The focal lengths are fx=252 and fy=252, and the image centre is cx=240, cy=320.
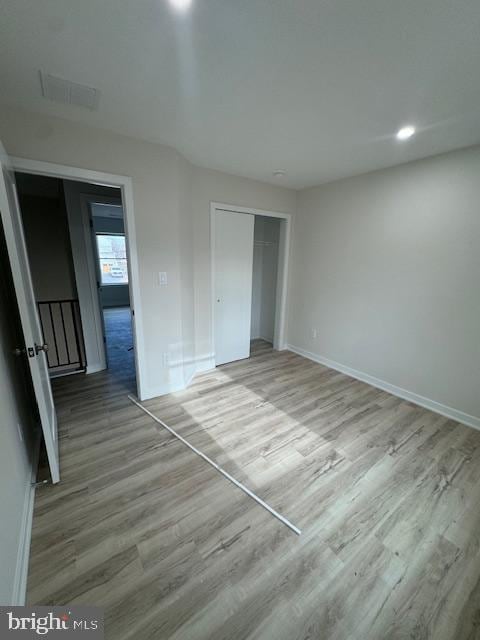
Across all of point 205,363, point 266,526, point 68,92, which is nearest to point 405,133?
point 68,92

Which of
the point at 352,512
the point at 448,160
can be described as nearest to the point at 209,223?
the point at 448,160

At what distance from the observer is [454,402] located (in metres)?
2.51

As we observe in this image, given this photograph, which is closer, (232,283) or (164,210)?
(164,210)

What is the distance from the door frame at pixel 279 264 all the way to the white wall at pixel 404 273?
0.27 metres

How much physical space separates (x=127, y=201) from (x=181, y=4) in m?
1.47

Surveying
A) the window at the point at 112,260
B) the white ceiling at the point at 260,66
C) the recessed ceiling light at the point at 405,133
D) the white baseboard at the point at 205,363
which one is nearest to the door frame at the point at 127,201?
the white ceiling at the point at 260,66

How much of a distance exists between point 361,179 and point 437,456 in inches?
116

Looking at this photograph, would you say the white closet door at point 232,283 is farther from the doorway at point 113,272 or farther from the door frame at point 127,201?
the doorway at point 113,272

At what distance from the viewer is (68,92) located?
1603mm

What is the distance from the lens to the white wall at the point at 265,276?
14.0ft

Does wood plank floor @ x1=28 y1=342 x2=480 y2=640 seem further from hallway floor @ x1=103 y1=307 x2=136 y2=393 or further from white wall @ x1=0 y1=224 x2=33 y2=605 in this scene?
hallway floor @ x1=103 y1=307 x2=136 y2=393

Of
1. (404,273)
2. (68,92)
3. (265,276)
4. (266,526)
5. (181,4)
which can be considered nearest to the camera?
(181,4)

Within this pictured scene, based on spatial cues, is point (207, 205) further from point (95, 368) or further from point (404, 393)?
point (404, 393)

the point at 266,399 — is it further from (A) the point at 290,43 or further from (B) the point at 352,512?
(A) the point at 290,43
